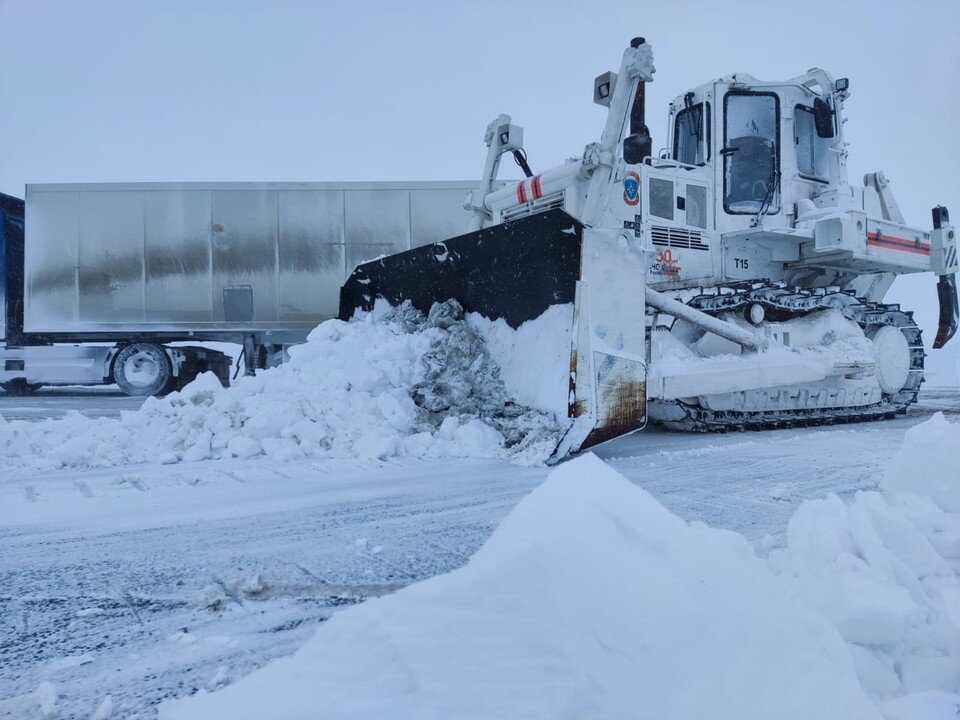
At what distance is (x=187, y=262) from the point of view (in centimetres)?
920

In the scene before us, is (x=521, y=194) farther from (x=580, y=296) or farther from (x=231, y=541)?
(x=231, y=541)

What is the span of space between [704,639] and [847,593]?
1.77ft

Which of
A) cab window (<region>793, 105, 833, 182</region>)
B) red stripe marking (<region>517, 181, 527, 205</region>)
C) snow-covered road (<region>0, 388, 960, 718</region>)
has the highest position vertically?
cab window (<region>793, 105, 833, 182</region>)

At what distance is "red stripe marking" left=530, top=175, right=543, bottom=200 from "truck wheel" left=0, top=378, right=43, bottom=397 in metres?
8.23

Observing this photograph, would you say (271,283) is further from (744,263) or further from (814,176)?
(814,176)

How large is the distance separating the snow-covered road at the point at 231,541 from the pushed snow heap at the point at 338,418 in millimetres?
202

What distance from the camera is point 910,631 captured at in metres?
1.36

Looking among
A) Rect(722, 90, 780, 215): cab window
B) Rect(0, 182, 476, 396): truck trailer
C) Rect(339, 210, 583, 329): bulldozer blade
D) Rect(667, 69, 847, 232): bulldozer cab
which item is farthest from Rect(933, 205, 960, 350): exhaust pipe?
Rect(339, 210, 583, 329): bulldozer blade

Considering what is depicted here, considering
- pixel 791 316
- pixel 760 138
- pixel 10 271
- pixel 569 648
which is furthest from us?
pixel 10 271

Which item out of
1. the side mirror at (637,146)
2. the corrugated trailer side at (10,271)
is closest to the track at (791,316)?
the side mirror at (637,146)

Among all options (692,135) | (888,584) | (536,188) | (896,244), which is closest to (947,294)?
(896,244)

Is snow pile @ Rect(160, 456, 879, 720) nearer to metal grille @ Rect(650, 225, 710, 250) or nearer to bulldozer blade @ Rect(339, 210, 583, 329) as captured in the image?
bulldozer blade @ Rect(339, 210, 583, 329)

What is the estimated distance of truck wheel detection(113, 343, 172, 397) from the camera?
9.23 m

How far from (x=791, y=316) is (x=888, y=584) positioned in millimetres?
4993
